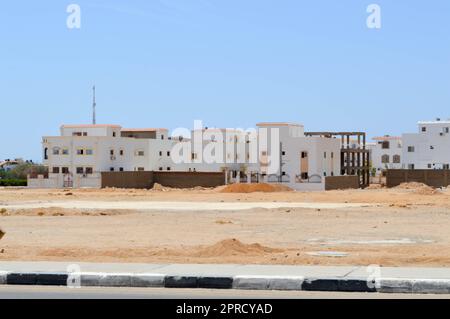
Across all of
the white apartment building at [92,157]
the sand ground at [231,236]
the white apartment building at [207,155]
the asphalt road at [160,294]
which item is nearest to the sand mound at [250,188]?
the white apartment building at [207,155]

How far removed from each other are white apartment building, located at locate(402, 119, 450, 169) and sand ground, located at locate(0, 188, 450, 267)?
78.5 metres

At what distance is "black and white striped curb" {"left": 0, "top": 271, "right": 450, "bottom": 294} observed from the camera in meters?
12.7

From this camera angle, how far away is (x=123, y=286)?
13438mm

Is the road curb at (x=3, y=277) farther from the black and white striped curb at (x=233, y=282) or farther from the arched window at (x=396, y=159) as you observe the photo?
the arched window at (x=396, y=159)

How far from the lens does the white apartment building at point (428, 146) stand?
119625 millimetres

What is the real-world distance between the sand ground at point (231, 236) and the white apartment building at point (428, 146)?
7852 centimetres

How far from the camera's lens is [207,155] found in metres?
107

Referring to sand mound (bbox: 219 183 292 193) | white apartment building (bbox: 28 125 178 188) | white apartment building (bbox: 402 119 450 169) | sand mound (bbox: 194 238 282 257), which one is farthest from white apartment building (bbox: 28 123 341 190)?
sand mound (bbox: 194 238 282 257)

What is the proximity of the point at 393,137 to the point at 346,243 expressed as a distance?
140 m

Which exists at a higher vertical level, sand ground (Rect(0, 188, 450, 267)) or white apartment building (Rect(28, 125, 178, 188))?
white apartment building (Rect(28, 125, 178, 188))

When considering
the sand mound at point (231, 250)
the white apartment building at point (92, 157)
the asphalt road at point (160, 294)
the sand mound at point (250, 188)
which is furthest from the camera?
the white apartment building at point (92, 157)

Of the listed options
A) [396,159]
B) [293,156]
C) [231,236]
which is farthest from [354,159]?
[231,236]

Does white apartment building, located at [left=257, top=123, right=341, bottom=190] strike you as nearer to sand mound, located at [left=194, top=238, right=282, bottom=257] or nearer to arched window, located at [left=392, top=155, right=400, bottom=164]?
arched window, located at [left=392, top=155, right=400, bottom=164]
